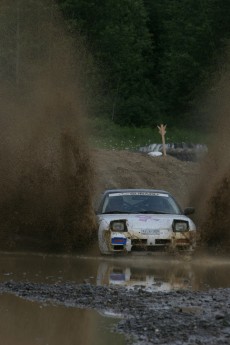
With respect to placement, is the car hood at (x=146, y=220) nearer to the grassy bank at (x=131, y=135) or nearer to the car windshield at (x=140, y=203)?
the car windshield at (x=140, y=203)

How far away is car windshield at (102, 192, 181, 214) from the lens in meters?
19.6

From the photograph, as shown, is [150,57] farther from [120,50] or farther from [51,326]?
[51,326]

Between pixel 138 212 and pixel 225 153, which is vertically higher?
pixel 225 153

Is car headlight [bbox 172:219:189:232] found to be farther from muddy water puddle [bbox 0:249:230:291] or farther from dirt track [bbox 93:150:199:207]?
dirt track [bbox 93:150:199:207]

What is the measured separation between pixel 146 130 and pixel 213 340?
54.4 m

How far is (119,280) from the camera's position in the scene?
1523 centimetres

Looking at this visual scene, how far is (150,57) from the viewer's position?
80500mm

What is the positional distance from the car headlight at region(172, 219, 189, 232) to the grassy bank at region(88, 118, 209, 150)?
35983 mm

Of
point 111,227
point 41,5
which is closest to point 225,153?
point 111,227

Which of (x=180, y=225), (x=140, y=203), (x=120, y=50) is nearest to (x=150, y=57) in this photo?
(x=120, y=50)

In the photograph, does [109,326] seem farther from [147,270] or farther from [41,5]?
[41,5]

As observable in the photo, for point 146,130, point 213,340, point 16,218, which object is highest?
point 146,130

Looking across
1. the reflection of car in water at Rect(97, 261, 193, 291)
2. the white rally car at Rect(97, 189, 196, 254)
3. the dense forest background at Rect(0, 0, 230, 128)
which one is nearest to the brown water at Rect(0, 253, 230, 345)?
the reflection of car in water at Rect(97, 261, 193, 291)

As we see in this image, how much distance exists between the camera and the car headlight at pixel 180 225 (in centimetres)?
1838
